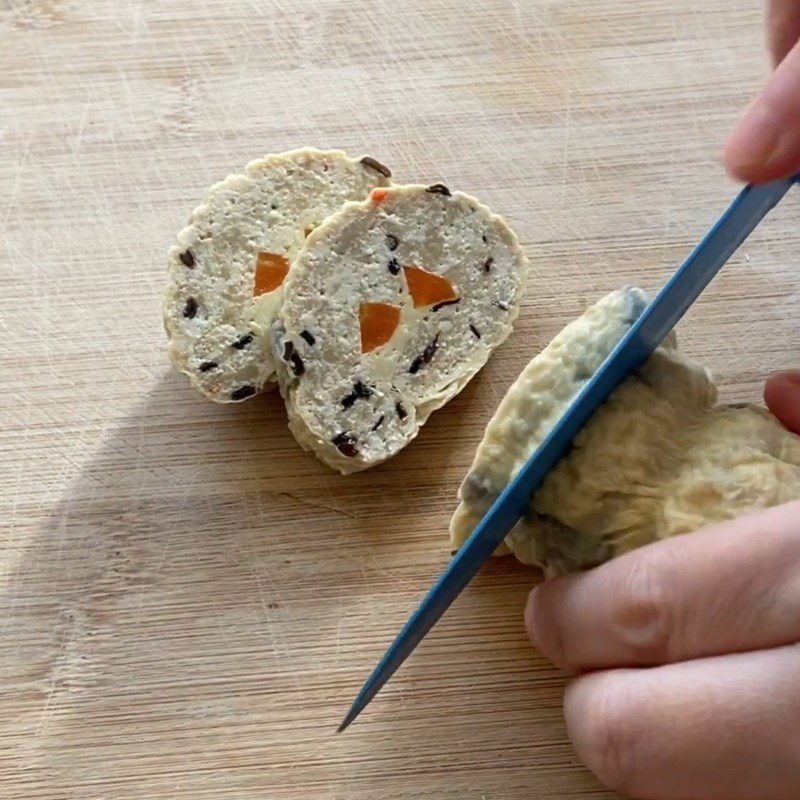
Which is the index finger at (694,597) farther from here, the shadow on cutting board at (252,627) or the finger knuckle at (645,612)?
the shadow on cutting board at (252,627)

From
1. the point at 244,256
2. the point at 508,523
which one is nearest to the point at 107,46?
the point at 244,256

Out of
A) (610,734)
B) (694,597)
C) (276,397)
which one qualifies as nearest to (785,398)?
(694,597)

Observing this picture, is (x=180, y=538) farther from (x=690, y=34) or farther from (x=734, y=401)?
(x=690, y=34)

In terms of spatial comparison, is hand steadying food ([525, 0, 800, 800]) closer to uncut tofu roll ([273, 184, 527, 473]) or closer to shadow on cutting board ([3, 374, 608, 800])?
shadow on cutting board ([3, 374, 608, 800])

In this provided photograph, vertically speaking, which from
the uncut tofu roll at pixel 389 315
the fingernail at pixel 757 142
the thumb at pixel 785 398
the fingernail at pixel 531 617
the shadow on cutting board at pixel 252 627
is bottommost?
the shadow on cutting board at pixel 252 627

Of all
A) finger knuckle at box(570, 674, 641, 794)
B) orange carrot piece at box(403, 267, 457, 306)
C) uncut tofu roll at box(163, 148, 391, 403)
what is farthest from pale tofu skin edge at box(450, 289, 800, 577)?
uncut tofu roll at box(163, 148, 391, 403)

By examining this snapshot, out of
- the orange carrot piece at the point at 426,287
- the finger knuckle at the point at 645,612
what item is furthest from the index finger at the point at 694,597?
the orange carrot piece at the point at 426,287
